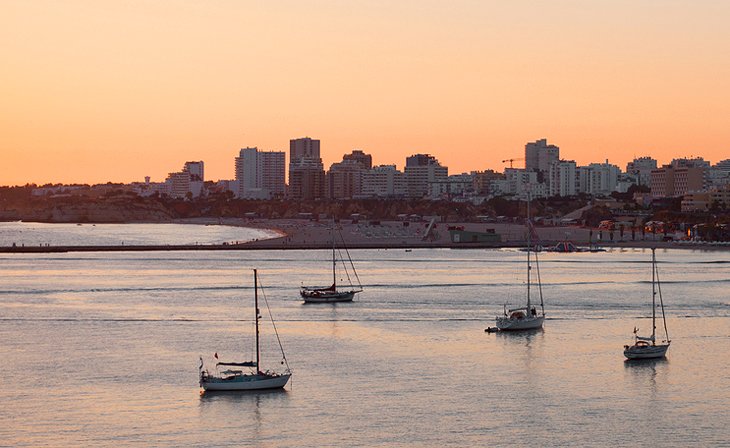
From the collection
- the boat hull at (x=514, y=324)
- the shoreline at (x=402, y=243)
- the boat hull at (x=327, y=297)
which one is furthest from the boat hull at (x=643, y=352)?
the shoreline at (x=402, y=243)

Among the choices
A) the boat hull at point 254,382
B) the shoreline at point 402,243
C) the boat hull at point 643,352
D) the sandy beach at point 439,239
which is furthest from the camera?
the sandy beach at point 439,239

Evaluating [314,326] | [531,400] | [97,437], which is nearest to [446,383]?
[531,400]

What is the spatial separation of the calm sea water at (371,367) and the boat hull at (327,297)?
0.96 m

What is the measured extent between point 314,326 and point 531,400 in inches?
640

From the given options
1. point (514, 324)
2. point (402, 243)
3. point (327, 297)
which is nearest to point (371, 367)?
point (514, 324)

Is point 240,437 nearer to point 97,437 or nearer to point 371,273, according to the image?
point 97,437

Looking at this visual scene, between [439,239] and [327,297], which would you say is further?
[439,239]

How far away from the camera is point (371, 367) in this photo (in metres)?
37.2

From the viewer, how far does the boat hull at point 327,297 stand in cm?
5666

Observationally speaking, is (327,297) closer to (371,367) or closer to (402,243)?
(371,367)

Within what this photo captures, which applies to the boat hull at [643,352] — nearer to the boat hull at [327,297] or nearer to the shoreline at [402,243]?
the boat hull at [327,297]

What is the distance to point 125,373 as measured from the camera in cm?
3575

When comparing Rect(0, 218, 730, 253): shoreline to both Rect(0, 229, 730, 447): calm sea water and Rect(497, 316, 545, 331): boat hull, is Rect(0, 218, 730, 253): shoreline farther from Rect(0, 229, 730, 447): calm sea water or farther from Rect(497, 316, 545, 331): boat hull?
Rect(497, 316, 545, 331): boat hull

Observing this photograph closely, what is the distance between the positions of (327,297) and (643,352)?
69.4 feet
